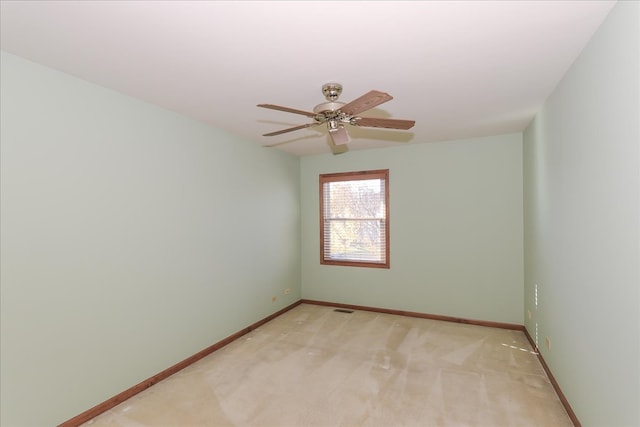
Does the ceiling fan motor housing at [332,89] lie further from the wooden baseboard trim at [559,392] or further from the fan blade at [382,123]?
the wooden baseboard trim at [559,392]

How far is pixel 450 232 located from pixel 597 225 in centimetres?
273

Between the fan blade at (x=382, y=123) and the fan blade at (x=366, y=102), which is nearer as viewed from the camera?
the fan blade at (x=366, y=102)

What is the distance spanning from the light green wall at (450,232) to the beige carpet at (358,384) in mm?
570

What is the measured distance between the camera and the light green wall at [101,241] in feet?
6.95

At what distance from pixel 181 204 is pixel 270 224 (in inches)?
64.7

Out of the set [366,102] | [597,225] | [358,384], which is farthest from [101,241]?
[597,225]

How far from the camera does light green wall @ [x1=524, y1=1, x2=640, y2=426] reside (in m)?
1.54

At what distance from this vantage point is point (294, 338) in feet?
13.2

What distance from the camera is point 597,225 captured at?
6.29 feet

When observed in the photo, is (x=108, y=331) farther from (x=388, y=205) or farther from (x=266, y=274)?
(x=388, y=205)

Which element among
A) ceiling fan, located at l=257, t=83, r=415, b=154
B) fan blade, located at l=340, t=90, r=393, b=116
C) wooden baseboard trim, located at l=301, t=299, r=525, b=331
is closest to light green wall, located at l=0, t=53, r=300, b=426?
ceiling fan, located at l=257, t=83, r=415, b=154

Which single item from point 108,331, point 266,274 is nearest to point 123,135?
point 108,331

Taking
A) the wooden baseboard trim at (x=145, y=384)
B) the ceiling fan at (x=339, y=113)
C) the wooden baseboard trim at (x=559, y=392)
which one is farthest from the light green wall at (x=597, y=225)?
the wooden baseboard trim at (x=145, y=384)

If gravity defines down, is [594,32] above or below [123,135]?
above
